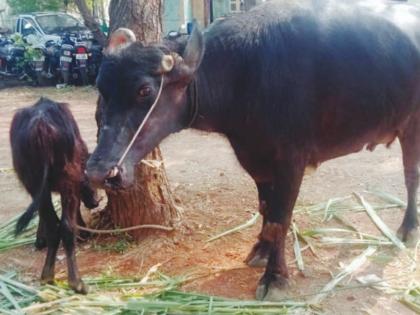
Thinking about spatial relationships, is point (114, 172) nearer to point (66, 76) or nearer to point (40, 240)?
point (40, 240)

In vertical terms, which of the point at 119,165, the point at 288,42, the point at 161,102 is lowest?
the point at 119,165

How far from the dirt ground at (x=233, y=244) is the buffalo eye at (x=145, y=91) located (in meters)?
1.28

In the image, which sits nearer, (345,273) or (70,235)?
(70,235)

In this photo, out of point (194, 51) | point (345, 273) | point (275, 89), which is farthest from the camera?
point (345, 273)

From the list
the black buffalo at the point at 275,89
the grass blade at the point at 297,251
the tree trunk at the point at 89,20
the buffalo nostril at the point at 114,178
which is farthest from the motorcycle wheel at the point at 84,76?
the buffalo nostril at the point at 114,178

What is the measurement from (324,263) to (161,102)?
5.51 ft

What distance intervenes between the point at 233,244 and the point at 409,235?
1.29 meters

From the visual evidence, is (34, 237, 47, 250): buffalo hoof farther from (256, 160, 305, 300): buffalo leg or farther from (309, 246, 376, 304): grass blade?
(309, 246, 376, 304): grass blade

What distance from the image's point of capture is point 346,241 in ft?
12.9

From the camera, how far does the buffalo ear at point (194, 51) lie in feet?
9.26

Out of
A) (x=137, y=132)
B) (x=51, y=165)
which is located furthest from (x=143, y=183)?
(x=137, y=132)

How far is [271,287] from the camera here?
129 inches

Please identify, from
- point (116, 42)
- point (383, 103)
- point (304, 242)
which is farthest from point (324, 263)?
point (116, 42)

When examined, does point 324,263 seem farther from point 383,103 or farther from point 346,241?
point 383,103
